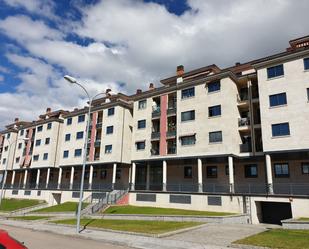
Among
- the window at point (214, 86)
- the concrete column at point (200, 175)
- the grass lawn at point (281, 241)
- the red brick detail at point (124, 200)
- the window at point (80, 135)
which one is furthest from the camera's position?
the window at point (80, 135)

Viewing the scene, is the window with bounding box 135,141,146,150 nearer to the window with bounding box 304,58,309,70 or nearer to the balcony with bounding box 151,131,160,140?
the balcony with bounding box 151,131,160,140

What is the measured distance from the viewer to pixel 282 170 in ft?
98.4

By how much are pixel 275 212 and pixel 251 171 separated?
5062mm

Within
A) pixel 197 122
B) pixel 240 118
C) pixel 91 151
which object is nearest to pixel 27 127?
pixel 91 151

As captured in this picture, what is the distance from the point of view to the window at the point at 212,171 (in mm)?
34906

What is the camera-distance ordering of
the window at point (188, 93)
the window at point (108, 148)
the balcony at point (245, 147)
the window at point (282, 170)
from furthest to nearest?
1. the window at point (108, 148)
2. the window at point (188, 93)
3. the balcony at point (245, 147)
4. the window at point (282, 170)

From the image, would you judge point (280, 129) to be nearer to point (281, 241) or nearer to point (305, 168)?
point (305, 168)

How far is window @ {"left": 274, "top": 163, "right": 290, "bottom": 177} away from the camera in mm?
29623

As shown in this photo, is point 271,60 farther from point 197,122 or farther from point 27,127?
point 27,127

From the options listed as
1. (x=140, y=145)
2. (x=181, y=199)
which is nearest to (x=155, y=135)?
(x=140, y=145)

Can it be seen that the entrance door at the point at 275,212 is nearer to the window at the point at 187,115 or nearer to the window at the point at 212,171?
the window at the point at 212,171

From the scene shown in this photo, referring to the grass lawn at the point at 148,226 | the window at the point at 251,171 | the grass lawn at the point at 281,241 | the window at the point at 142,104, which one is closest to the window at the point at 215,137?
the window at the point at 251,171

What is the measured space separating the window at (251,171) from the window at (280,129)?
5.50 m

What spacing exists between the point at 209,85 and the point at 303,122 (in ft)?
38.8
